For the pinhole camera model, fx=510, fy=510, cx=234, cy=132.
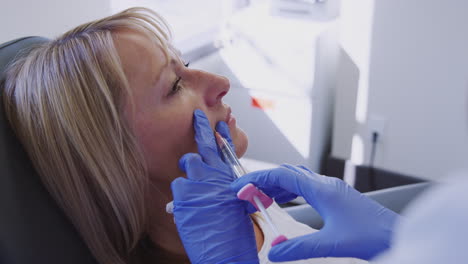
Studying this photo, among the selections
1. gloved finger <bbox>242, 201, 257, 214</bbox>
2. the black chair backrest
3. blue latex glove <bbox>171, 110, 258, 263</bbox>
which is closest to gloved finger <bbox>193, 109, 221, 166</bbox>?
blue latex glove <bbox>171, 110, 258, 263</bbox>

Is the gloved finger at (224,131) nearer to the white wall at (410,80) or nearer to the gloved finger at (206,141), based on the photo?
the gloved finger at (206,141)

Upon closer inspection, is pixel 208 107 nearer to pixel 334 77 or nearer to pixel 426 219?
pixel 426 219

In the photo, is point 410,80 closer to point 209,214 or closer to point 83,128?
Result: point 209,214

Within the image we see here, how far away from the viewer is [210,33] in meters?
2.81

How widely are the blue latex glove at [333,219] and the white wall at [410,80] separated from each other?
148 cm

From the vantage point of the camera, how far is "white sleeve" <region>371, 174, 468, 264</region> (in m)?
0.40

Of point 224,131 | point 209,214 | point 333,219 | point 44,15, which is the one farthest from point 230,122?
point 44,15

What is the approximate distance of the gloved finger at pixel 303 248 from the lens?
2.65ft

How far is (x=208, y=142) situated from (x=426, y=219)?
0.72 meters

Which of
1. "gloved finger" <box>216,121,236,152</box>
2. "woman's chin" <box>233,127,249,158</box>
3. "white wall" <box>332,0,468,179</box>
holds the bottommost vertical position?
"white wall" <box>332,0,468,179</box>

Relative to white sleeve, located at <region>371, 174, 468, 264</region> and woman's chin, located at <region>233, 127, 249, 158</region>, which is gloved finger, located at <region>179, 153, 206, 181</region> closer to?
woman's chin, located at <region>233, 127, 249, 158</region>

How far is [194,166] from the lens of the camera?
107 cm

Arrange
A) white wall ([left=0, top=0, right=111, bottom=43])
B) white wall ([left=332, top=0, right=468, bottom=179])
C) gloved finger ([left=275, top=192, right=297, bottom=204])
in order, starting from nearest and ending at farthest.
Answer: gloved finger ([left=275, top=192, right=297, bottom=204])
white wall ([left=0, top=0, right=111, bottom=43])
white wall ([left=332, top=0, right=468, bottom=179])

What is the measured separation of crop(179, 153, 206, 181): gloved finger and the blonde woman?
79 mm
